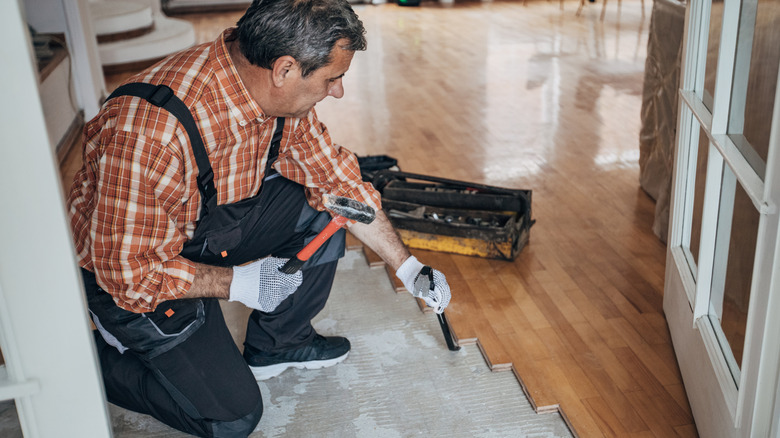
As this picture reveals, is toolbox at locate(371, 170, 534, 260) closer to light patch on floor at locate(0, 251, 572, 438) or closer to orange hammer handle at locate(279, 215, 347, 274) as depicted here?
light patch on floor at locate(0, 251, 572, 438)

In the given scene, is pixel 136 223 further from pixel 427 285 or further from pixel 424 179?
pixel 424 179

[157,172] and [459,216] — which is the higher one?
[157,172]

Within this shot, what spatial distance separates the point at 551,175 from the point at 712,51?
1.77 meters

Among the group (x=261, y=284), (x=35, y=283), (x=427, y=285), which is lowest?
(x=427, y=285)

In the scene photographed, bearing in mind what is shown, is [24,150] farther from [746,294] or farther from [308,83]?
[746,294]

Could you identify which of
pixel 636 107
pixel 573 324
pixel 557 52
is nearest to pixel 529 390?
pixel 573 324

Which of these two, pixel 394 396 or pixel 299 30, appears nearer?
pixel 299 30

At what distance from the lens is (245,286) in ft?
5.45

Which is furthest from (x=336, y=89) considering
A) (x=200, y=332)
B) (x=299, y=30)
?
(x=200, y=332)

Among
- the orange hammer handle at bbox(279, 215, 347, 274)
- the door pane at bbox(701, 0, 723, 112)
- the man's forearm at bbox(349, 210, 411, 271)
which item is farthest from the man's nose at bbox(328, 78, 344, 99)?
the door pane at bbox(701, 0, 723, 112)

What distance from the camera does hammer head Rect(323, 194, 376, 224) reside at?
1.81 metres

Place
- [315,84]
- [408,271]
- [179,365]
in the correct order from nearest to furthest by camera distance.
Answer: [315,84], [179,365], [408,271]

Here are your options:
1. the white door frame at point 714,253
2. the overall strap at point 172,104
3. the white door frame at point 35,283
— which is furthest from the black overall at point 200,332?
the white door frame at point 714,253

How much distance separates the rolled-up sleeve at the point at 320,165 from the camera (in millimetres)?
1944
